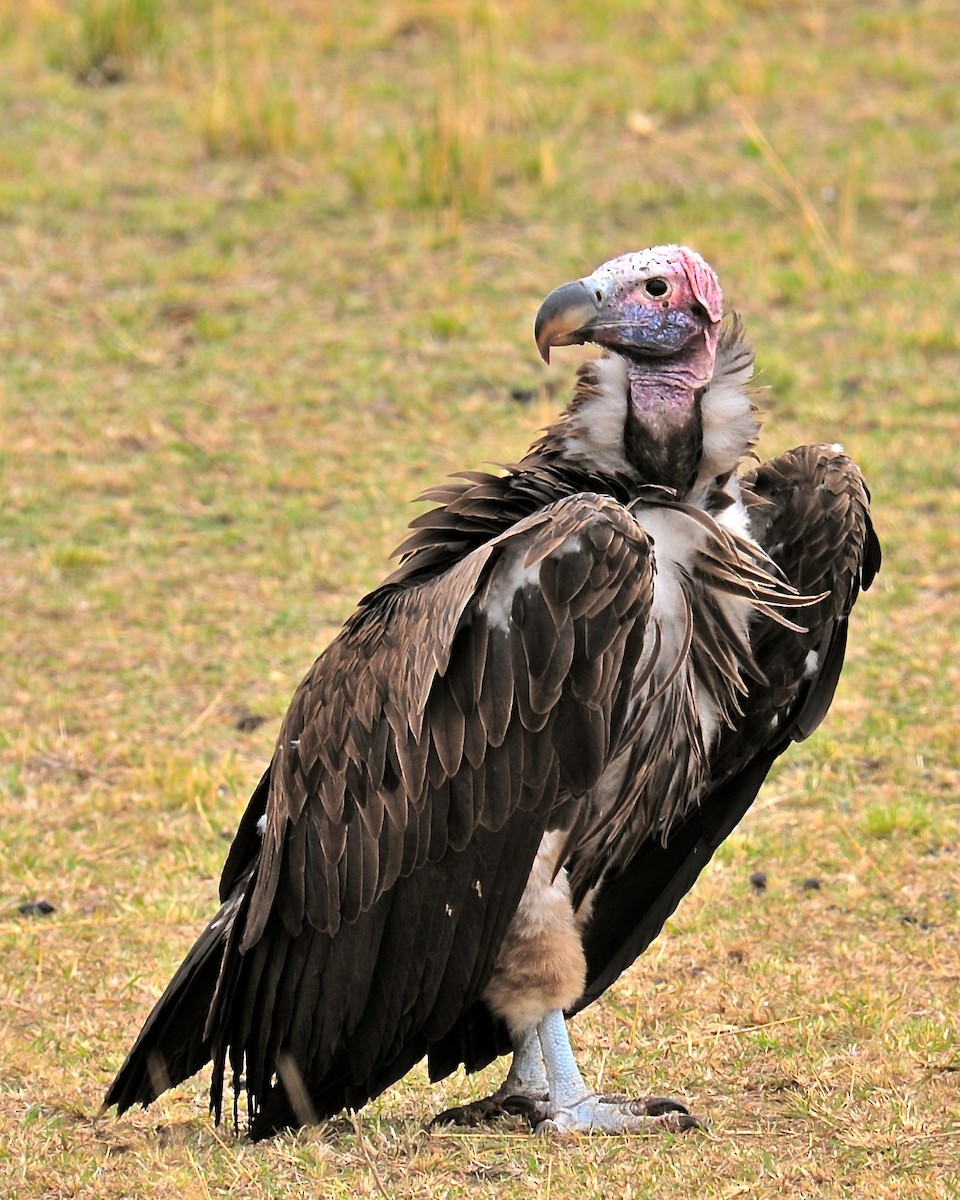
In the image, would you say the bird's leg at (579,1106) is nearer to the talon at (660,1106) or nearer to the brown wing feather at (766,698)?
the talon at (660,1106)

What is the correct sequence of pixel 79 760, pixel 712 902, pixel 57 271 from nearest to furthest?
pixel 712 902
pixel 79 760
pixel 57 271

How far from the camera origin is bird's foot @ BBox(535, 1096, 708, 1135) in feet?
13.6

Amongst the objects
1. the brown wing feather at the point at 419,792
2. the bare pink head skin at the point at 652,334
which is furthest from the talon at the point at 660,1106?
the bare pink head skin at the point at 652,334

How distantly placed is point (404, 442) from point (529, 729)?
4.63 metres

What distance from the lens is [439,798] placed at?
3965 millimetres

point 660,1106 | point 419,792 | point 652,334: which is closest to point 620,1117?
point 660,1106

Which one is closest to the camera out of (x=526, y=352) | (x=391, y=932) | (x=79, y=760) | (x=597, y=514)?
(x=597, y=514)

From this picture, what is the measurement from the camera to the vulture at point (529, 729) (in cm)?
386

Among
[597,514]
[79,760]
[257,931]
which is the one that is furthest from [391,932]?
[79,760]

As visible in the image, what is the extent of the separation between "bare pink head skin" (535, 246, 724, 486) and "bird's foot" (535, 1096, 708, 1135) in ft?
4.25

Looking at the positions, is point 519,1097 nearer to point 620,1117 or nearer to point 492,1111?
point 492,1111

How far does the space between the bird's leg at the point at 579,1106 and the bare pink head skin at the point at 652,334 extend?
3.94 ft

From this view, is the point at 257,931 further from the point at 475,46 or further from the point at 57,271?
the point at 475,46

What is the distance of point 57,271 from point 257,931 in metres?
6.10
